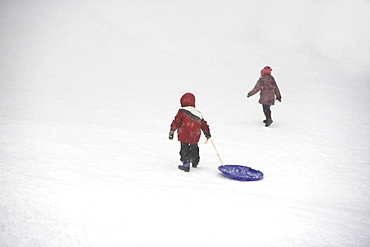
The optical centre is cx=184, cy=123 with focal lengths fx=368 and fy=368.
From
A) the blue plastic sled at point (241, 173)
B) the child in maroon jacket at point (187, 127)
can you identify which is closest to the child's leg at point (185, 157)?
the child in maroon jacket at point (187, 127)

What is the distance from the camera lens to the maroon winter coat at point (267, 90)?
10.2 meters

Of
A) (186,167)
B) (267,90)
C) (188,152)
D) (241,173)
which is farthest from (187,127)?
(267,90)

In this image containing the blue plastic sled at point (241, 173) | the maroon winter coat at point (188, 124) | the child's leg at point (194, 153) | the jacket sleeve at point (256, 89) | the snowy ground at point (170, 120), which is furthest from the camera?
the jacket sleeve at point (256, 89)

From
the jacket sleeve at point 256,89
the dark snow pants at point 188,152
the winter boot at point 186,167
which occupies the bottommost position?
the winter boot at point 186,167

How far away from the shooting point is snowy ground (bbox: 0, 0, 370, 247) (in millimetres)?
4082

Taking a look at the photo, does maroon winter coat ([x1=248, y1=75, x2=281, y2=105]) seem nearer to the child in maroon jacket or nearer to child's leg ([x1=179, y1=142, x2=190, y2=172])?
the child in maroon jacket

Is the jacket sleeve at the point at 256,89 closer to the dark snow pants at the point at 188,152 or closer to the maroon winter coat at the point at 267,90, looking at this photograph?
the maroon winter coat at the point at 267,90

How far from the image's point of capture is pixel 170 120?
10.8m

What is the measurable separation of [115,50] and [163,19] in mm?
5795

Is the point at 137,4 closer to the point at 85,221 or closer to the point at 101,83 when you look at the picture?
the point at 101,83

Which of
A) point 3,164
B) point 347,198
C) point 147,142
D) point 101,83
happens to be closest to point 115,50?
point 101,83

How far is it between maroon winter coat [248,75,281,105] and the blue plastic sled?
4219 millimetres

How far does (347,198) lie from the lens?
18.2 feet

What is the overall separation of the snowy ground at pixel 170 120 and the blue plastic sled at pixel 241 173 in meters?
0.16
